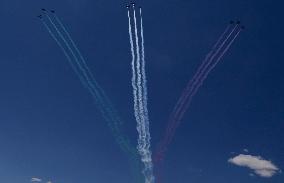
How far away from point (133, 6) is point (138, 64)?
36.6ft

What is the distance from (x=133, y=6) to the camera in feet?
162

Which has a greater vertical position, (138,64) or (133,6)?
(133,6)

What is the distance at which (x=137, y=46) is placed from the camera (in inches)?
2042

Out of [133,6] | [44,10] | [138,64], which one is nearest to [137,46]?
[138,64]

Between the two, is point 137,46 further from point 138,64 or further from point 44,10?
point 44,10

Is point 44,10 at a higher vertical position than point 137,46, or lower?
higher

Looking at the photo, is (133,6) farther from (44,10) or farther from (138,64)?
(44,10)

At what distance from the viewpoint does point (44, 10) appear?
168ft

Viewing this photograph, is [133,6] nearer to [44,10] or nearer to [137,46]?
[137,46]

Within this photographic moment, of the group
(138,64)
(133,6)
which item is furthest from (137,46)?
(133,6)

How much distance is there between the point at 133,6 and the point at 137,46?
7.65 m

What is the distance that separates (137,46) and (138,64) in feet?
11.8

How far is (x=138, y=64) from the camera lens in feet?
171

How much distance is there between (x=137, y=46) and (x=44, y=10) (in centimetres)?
1972
